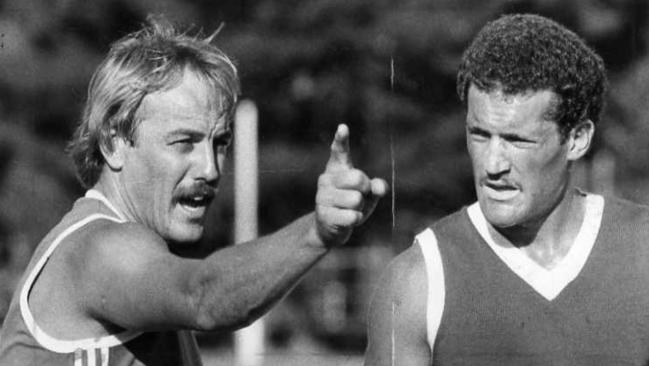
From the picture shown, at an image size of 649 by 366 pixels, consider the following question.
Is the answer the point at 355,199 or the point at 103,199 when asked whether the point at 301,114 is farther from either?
the point at 355,199

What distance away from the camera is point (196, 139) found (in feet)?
8.50

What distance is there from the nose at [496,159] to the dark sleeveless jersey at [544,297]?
163 mm

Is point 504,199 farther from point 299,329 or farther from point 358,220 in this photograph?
point 299,329

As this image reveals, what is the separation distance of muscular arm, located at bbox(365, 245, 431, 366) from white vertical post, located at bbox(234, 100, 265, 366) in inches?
188

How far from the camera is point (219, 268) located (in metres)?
2.11

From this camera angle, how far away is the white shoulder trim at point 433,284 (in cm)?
290

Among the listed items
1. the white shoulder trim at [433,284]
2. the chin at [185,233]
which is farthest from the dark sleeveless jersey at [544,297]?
the chin at [185,233]

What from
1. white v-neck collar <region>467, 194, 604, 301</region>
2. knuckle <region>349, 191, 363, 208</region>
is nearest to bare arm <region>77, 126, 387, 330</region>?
knuckle <region>349, 191, 363, 208</region>

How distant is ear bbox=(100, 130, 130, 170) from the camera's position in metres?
2.61

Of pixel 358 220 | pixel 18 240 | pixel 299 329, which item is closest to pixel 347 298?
pixel 299 329

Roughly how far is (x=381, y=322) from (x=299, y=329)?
5402 mm

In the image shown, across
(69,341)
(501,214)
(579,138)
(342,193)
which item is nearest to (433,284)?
(501,214)

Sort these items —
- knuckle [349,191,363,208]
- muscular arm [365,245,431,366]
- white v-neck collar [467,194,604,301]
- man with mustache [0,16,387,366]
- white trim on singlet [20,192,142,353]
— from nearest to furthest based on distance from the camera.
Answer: knuckle [349,191,363,208]
man with mustache [0,16,387,366]
white trim on singlet [20,192,142,353]
muscular arm [365,245,431,366]
white v-neck collar [467,194,604,301]

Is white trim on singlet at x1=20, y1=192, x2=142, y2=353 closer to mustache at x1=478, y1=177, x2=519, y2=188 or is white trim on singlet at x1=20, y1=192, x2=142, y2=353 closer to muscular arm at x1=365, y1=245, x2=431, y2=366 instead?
muscular arm at x1=365, y1=245, x2=431, y2=366
